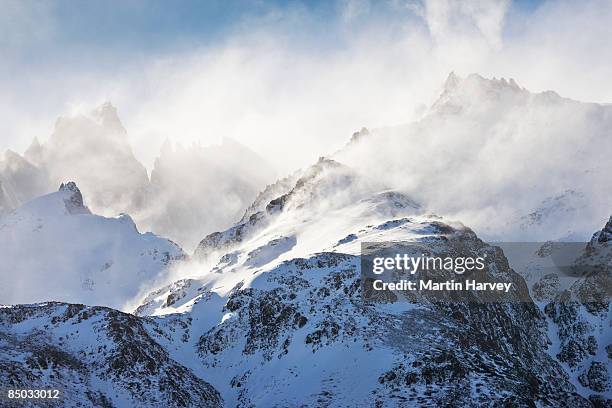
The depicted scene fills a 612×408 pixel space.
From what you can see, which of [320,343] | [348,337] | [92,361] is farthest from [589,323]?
[92,361]

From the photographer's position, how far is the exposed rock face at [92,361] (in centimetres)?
6366

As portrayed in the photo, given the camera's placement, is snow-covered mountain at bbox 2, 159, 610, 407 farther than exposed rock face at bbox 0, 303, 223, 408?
Yes

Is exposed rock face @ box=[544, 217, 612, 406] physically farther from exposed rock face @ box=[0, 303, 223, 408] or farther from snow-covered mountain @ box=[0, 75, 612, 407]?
exposed rock face @ box=[0, 303, 223, 408]

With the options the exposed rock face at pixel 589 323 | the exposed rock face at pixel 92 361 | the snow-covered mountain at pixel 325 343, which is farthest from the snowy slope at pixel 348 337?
the exposed rock face at pixel 92 361

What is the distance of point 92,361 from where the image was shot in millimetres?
72625

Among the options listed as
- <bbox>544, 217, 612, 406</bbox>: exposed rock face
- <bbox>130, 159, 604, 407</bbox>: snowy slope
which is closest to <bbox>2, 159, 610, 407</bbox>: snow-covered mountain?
<bbox>130, 159, 604, 407</bbox>: snowy slope

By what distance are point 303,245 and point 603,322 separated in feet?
226

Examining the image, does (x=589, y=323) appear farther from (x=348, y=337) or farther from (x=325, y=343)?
(x=325, y=343)

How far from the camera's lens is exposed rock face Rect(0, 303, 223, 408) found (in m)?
63.7

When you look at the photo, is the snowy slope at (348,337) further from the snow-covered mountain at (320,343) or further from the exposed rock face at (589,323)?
the exposed rock face at (589,323)

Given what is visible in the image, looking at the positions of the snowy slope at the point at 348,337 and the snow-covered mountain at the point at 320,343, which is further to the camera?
the snowy slope at the point at 348,337

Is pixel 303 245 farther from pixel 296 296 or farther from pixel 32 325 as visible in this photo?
pixel 32 325

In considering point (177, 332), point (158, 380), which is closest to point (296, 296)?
point (177, 332)

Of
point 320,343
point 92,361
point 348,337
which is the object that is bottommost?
point 92,361
